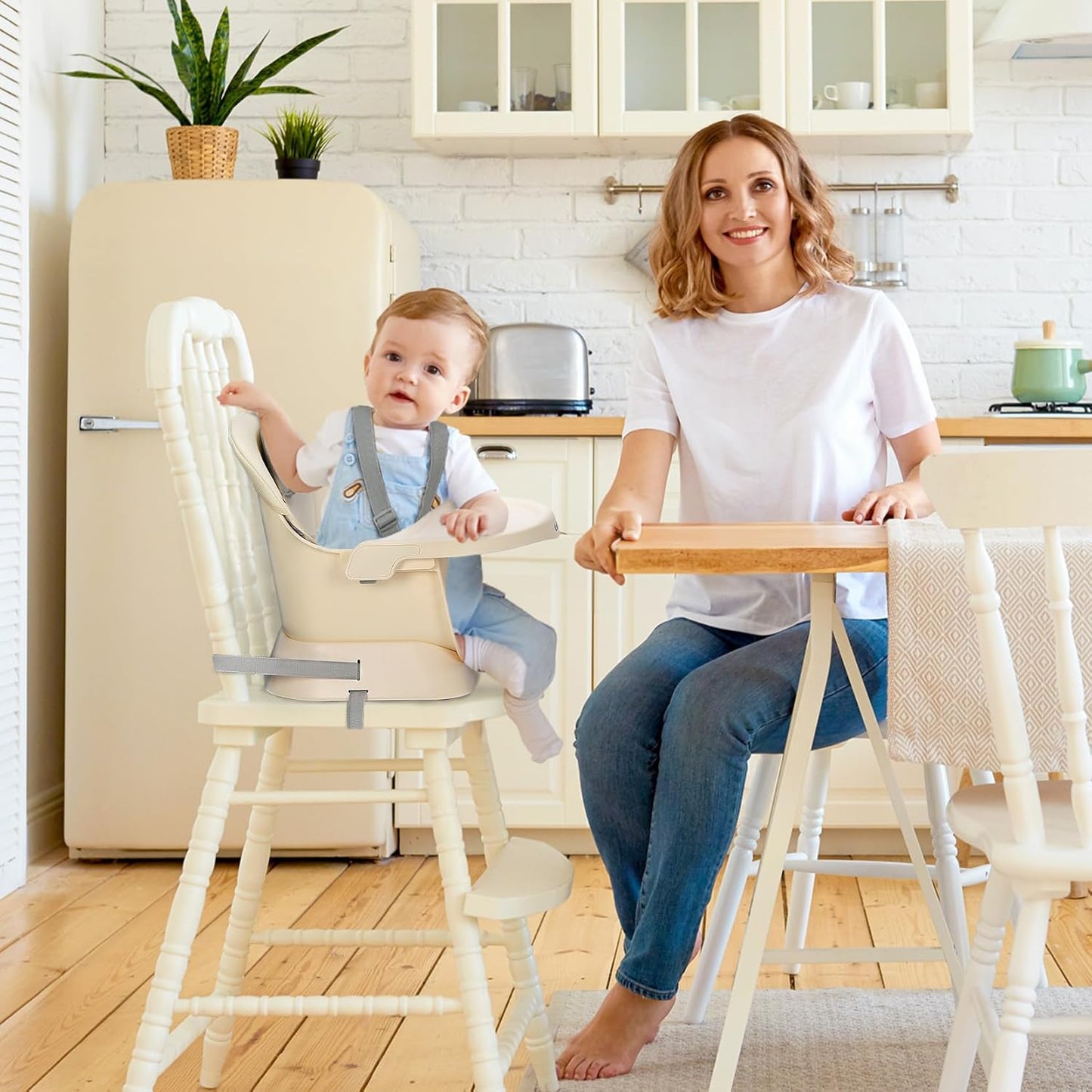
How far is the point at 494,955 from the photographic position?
92.0 inches

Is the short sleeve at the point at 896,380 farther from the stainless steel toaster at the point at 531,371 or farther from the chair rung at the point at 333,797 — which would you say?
the stainless steel toaster at the point at 531,371

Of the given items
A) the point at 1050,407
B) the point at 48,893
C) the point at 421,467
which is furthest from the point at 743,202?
the point at 48,893

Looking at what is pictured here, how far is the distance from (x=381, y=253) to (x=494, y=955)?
4.64ft

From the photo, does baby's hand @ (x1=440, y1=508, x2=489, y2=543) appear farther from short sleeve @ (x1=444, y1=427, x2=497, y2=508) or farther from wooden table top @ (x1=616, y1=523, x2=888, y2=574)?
wooden table top @ (x1=616, y1=523, x2=888, y2=574)

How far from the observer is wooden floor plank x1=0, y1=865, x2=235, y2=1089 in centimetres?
188

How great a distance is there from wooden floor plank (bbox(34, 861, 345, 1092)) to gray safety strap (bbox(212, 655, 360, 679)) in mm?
608

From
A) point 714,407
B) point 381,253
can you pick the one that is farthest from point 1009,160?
point 714,407

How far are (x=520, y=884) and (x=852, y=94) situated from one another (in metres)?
2.11

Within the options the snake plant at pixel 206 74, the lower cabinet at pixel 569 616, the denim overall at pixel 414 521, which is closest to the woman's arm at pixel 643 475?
the denim overall at pixel 414 521

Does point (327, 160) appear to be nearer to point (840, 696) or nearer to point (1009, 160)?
point (1009, 160)

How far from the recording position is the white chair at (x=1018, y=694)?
1.17 m

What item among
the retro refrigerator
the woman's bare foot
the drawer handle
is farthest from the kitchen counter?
the woman's bare foot

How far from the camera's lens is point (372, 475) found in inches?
66.3

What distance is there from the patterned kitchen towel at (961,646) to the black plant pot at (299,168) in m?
1.96
